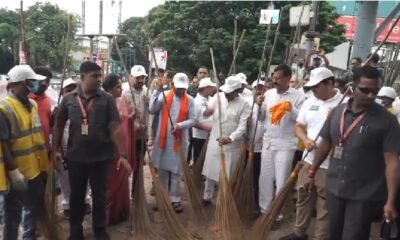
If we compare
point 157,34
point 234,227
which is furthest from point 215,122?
point 157,34

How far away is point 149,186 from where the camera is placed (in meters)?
5.67

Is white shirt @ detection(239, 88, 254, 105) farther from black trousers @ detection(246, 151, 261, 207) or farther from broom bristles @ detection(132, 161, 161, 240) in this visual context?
broom bristles @ detection(132, 161, 161, 240)

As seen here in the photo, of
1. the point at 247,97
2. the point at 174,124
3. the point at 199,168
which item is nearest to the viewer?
A: the point at 174,124

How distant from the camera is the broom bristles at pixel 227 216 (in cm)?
386

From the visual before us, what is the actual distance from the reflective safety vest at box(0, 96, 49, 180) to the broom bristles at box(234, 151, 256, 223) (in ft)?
6.29

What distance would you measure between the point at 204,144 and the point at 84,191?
215cm

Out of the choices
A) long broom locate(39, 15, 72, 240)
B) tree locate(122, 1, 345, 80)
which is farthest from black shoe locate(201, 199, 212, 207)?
tree locate(122, 1, 345, 80)

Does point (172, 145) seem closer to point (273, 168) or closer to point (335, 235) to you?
point (273, 168)

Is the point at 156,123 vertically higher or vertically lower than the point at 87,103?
lower

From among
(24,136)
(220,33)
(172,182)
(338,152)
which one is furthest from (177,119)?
(220,33)

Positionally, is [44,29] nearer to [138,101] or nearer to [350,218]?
[138,101]

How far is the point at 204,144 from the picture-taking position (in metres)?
5.70

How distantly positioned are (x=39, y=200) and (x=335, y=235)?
225cm

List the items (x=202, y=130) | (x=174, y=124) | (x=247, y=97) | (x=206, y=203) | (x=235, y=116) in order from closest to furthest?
(x=235, y=116) < (x=174, y=124) < (x=206, y=203) < (x=247, y=97) < (x=202, y=130)
